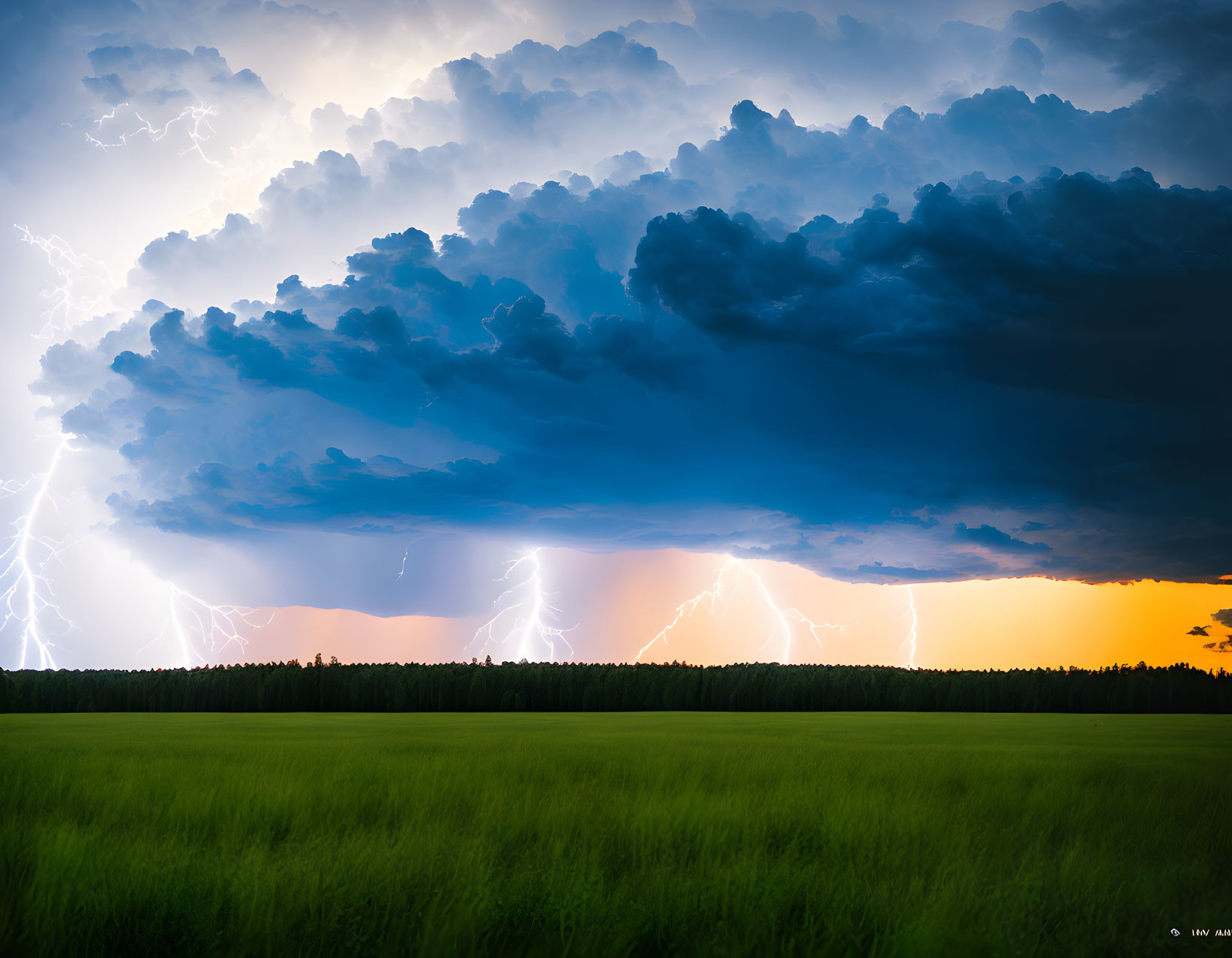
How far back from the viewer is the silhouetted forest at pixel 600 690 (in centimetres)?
10556

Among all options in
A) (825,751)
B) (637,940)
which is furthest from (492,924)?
(825,751)

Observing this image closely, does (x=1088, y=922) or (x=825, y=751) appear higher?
(x=1088, y=922)

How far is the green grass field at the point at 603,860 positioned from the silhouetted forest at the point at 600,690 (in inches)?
3741

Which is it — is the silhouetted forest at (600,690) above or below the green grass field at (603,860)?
below

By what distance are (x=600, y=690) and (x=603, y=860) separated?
10275 centimetres

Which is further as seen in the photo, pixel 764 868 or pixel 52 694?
pixel 52 694

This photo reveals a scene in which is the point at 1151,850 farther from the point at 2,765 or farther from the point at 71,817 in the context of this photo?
the point at 2,765

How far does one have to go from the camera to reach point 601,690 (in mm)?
107250

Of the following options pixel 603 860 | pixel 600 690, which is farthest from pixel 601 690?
pixel 603 860

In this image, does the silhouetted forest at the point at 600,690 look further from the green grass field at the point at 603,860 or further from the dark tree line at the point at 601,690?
the green grass field at the point at 603,860

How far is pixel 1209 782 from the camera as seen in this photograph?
12680 mm

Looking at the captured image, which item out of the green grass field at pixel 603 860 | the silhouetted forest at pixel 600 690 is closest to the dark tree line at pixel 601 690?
the silhouetted forest at pixel 600 690

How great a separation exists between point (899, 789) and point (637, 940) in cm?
720

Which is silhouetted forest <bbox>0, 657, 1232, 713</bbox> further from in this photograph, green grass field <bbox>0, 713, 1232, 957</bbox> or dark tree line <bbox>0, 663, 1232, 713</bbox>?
green grass field <bbox>0, 713, 1232, 957</bbox>
